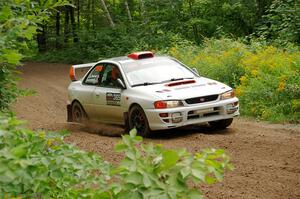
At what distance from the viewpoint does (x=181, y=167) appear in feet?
9.23

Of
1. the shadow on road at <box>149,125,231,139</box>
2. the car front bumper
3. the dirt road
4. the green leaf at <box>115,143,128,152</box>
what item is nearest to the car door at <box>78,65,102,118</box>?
the dirt road

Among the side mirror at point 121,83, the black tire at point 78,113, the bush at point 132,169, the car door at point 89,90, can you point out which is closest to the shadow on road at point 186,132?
the side mirror at point 121,83

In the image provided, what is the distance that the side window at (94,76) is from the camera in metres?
13.7

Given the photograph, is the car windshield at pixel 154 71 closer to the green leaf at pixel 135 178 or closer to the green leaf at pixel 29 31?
the green leaf at pixel 29 31

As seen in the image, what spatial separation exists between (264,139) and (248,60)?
7096 mm

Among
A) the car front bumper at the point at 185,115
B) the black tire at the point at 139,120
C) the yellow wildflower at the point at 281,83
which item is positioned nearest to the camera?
the car front bumper at the point at 185,115

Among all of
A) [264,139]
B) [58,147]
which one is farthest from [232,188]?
[58,147]

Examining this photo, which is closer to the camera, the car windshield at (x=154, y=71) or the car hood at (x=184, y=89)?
the car hood at (x=184, y=89)

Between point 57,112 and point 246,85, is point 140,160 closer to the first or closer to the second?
point 246,85

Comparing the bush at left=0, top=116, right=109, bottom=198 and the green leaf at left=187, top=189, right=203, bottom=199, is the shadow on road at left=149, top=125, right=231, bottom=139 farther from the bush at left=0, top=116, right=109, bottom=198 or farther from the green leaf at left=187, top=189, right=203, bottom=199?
the green leaf at left=187, top=189, right=203, bottom=199

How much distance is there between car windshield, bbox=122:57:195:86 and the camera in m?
12.7

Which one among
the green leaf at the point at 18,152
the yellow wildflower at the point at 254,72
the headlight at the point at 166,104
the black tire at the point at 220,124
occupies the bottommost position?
the black tire at the point at 220,124

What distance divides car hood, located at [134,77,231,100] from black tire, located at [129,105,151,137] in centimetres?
38

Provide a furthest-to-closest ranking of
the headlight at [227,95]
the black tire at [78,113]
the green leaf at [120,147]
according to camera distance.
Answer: the black tire at [78,113] < the headlight at [227,95] < the green leaf at [120,147]
